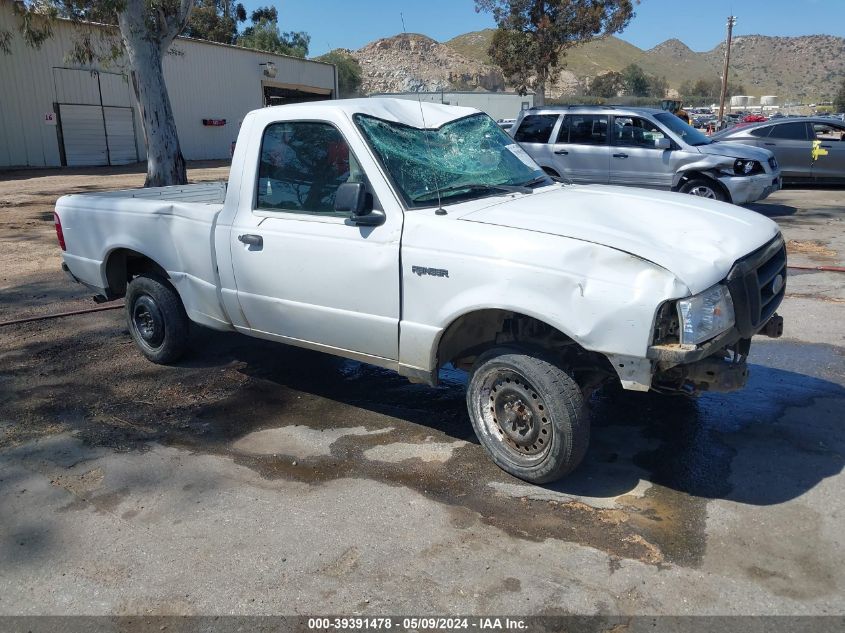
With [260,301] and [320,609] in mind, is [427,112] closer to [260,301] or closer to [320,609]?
[260,301]

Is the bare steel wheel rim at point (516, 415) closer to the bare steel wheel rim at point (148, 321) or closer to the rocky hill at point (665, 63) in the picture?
the bare steel wheel rim at point (148, 321)

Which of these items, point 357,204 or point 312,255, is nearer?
point 357,204

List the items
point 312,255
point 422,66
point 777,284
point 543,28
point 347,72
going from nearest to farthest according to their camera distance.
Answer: point 777,284 → point 312,255 → point 543,28 → point 347,72 → point 422,66

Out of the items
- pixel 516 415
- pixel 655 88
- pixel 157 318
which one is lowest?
pixel 516 415

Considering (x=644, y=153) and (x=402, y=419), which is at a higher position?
(x=644, y=153)

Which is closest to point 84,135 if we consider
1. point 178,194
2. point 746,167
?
point 178,194

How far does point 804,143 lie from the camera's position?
16438mm

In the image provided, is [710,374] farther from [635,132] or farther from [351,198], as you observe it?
[635,132]

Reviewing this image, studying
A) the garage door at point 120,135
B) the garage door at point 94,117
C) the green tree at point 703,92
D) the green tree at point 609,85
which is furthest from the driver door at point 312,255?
the green tree at point 703,92

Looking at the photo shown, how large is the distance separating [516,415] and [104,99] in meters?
29.5

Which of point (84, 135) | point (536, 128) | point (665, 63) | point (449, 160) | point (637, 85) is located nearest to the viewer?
point (449, 160)

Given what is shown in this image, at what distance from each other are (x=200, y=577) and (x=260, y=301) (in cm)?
202

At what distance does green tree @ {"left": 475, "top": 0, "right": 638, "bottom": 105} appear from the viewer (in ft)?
108

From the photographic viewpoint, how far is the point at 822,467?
3.99m
